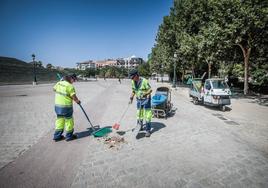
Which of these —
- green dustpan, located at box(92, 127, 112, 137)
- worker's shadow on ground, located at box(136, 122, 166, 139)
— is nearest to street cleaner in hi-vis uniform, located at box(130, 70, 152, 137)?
worker's shadow on ground, located at box(136, 122, 166, 139)

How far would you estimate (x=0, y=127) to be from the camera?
6.84m

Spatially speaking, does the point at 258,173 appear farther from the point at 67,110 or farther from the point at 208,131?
the point at 67,110

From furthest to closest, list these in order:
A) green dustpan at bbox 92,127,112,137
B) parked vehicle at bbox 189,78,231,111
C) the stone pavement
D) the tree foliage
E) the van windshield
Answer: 1. the tree foliage
2. the van windshield
3. parked vehicle at bbox 189,78,231,111
4. green dustpan at bbox 92,127,112,137
5. the stone pavement

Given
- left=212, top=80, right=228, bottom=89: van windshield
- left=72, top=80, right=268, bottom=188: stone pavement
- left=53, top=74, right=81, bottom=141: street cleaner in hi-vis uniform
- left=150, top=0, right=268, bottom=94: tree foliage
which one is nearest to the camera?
left=72, top=80, right=268, bottom=188: stone pavement

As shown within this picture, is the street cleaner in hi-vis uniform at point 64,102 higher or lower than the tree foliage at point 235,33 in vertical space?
lower

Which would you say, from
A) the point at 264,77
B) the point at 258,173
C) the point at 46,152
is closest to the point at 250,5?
the point at 264,77

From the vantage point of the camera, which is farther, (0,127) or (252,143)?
(0,127)

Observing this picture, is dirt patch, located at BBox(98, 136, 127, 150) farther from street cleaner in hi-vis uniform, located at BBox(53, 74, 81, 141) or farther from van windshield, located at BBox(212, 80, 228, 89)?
van windshield, located at BBox(212, 80, 228, 89)

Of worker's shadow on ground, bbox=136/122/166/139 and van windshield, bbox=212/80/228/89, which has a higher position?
van windshield, bbox=212/80/228/89

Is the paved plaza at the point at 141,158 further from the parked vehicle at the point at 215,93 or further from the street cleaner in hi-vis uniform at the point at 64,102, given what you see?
the parked vehicle at the point at 215,93

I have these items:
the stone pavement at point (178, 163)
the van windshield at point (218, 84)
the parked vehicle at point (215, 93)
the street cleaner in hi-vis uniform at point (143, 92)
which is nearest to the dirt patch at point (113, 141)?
the stone pavement at point (178, 163)

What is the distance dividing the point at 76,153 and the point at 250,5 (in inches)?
718

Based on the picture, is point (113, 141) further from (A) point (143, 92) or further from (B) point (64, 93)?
(B) point (64, 93)

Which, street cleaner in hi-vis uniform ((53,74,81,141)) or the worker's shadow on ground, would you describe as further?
the worker's shadow on ground
